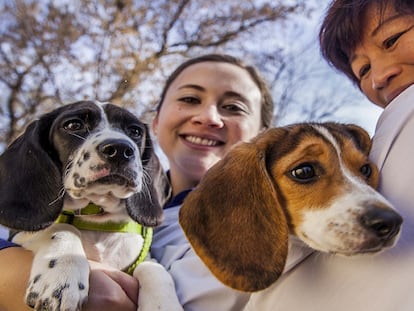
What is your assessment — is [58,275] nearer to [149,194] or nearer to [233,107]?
[149,194]

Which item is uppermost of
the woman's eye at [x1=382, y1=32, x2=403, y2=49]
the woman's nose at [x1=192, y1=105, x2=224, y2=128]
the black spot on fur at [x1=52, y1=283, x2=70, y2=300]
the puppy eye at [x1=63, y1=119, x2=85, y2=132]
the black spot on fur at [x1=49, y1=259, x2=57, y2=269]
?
the woman's eye at [x1=382, y1=32, x2=403, y2=49]

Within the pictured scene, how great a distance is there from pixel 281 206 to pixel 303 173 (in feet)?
0.51

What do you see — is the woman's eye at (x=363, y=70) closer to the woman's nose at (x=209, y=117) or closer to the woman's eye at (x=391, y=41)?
the woman's eye at (x=391, y=41)

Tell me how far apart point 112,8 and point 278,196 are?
9643mm

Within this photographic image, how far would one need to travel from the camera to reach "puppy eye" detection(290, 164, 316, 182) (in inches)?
68.7

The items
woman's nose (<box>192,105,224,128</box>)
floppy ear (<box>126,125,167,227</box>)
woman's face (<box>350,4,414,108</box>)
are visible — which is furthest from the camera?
woman's nose (<box>192,105,224,128</box>)

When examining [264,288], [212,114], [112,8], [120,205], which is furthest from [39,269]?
[112,8]

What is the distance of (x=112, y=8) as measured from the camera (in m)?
10.4

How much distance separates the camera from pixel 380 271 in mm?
1443

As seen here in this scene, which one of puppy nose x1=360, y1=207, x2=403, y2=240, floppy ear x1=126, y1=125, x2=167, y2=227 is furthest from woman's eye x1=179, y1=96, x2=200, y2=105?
puppy nose x1=360, y1=207, x2=403, y2=240

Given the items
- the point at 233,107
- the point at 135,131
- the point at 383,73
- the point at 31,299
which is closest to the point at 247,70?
the point at 233,107

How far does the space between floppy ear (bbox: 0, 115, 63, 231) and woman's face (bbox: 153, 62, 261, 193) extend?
1.19 meters

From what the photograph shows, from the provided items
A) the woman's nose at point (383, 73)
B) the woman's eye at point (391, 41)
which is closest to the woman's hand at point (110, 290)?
the woman's nose at point (383, 73)

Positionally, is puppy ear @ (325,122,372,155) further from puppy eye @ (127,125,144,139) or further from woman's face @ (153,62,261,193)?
woman's face @ (153,62,261,193)
